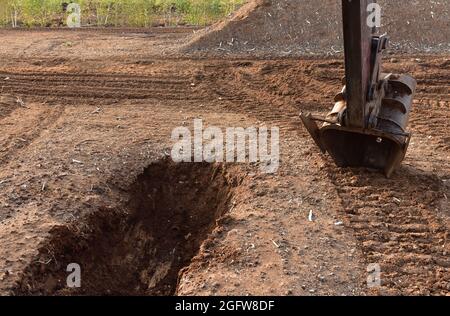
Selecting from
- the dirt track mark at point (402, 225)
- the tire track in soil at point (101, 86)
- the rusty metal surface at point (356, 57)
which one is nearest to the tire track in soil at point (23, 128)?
the tire track in soil at point (101, 86)

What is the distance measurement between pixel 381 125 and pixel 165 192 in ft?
8.92

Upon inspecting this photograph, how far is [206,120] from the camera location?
30.4 feet

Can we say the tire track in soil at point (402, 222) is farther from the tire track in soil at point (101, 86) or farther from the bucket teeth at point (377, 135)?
the tire track in soil at point (101, 86)

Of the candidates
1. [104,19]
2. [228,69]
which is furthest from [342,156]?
[104,19]

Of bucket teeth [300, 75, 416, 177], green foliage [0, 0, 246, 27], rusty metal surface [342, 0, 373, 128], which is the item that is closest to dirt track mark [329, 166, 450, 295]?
bucket teeth [300, 75, 416, 177]

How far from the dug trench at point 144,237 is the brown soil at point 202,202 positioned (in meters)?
0.01

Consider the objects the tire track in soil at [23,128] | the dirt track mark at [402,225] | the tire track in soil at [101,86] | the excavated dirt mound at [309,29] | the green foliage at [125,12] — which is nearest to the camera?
the dirt track mark at [402,225]

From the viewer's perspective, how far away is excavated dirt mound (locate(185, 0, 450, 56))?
1316cm

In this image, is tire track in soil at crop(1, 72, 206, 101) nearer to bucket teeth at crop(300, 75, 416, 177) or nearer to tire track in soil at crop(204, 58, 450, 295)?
tire track in soil at crop(204, 58, 450, 295)

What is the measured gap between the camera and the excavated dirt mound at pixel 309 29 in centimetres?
1316

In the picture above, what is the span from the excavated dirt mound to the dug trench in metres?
6.13

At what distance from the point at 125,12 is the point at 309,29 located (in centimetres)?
669

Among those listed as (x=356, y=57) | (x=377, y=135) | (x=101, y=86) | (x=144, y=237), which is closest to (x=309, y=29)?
(x=101, y=86)

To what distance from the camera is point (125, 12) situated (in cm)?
1803
